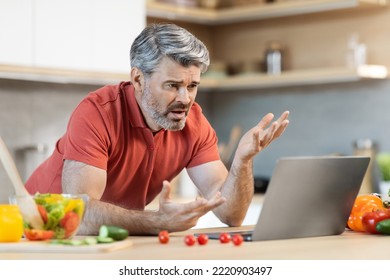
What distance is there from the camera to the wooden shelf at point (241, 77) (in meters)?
4.38

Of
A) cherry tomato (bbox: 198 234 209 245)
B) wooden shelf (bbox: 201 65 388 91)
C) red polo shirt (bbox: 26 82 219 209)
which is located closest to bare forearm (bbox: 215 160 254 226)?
red polo shirt (bbox: 26 82 219 209)

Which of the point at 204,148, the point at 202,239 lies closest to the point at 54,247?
the point at 202,239

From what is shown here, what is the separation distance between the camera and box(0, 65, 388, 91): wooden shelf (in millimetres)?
4383

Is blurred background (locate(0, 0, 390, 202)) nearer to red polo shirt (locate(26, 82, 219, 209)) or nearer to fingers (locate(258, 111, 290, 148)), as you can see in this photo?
red polo shirt (locate(26, 82, 219, 209))

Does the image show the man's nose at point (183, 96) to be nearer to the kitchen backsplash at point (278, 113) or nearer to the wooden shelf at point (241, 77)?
the wooden shelf at point (241, 77)

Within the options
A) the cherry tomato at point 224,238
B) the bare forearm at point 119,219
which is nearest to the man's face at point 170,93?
the bare forearm at point 119,219

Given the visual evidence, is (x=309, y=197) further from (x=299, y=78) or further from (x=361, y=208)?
(x=299, y=78)

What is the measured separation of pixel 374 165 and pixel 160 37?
2.31 metres

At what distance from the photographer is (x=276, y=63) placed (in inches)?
207

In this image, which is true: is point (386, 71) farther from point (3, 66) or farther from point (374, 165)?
point (3, 66)

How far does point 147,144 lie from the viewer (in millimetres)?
3172

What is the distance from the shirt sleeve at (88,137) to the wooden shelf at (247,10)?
1896 mm

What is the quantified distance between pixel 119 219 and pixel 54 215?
0.41 meters
